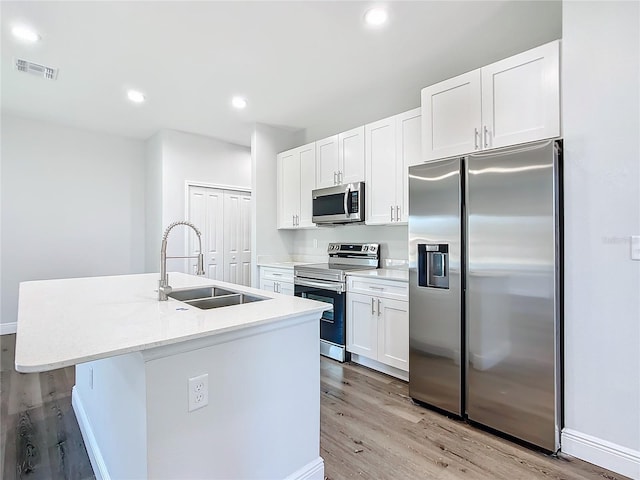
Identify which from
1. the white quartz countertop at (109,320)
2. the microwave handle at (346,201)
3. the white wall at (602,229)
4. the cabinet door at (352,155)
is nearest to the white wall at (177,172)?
the cabinet door at (352,155)

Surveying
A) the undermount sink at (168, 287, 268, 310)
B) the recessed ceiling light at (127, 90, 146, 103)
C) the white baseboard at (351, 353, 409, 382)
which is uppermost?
the recessed ceiling light at (127, 90, 146, 103)

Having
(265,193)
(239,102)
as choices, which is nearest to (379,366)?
(265,193)

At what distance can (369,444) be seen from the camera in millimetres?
1932

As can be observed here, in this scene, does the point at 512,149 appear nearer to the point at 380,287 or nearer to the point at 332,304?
the point at 380,287

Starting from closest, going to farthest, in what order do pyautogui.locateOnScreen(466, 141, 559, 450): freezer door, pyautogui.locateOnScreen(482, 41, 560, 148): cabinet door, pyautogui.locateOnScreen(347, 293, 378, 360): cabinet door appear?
1. pyautogui.locateOnScreen(466, 141, 559, 450): freezer door
2. pyautogui.locateOnScreen(482, 41, 560, 148): cabinet door
3. pyautogui.locateOnScreen(347, 293, 378, 360): cabinet door

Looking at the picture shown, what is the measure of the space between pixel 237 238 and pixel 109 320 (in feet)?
13.7

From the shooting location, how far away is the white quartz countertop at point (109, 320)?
985 millimetres

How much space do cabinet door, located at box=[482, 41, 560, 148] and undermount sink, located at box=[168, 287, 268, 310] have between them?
182cm

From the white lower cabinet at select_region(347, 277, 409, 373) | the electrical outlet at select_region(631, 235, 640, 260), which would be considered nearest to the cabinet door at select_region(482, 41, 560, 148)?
the electrical outlet at select_region(631, 235, 640, 260)

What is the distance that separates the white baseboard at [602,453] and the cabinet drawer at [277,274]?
2667 millimetres

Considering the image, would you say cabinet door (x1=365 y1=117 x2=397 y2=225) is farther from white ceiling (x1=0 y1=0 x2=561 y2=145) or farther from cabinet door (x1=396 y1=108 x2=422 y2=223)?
white ceiling (x1=0 y1=0 x2=561 y2=145)

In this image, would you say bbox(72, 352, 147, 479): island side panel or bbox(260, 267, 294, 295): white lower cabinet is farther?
bbox(260, 267, 294, 295): white lower cabinet

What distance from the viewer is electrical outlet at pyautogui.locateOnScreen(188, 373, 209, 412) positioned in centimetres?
122

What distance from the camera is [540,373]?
183cm
